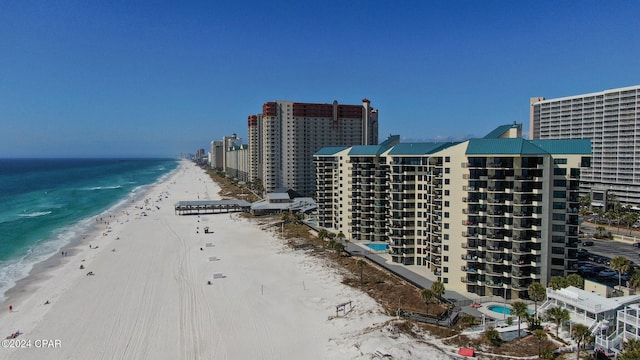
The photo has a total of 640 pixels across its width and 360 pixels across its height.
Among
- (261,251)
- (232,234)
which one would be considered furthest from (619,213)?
(232,234)

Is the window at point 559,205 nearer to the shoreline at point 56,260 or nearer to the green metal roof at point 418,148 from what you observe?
the green metal roof at point 418,148

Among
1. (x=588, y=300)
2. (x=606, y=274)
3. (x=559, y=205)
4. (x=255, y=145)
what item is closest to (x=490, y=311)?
(x=588, y=300)

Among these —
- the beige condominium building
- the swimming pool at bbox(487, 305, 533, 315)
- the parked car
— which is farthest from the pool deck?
the parked car

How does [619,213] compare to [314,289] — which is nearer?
[314,289]

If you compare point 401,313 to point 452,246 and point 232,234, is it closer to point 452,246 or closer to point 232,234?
point 452,246

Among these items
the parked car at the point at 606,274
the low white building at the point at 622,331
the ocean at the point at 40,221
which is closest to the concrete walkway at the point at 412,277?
the low white building at the point at 622,331

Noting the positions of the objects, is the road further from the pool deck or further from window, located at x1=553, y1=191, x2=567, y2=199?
the pool deck

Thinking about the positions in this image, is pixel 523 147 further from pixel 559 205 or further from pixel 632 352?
pixel 632 352
